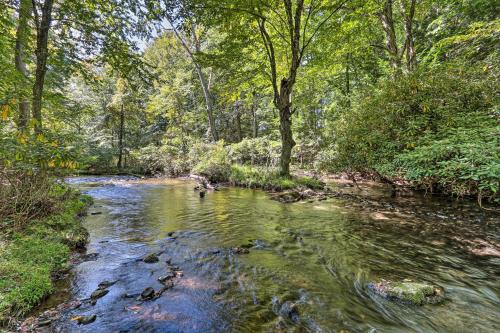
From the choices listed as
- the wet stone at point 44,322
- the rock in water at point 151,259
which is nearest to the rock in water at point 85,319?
the wet stone at point 44,322

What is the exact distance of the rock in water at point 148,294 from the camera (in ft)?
11.8

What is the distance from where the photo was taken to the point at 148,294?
363 centimetres

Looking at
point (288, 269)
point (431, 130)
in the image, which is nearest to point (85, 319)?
point (288, 269)

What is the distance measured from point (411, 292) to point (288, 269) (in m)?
1.82

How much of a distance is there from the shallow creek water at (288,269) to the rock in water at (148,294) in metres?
0.10

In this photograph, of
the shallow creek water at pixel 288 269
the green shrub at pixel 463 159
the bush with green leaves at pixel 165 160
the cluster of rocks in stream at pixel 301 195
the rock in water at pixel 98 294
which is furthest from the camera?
the bush with green leaves at pixel 165 160

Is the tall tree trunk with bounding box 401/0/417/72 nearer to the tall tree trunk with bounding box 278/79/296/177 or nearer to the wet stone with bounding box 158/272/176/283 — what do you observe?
the tall tree trunk with bounding box 278/79/296/177

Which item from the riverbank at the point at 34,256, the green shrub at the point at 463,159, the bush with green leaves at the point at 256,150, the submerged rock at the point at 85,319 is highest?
the bush with green leaves at the point at 256,150

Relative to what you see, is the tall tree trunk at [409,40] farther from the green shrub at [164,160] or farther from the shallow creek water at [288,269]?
the green shrub at [164,160]

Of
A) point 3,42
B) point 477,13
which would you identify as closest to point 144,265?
point 3,42

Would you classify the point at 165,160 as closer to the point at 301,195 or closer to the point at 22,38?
the point at 22,38

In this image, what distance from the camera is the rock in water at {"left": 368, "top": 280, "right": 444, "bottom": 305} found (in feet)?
11.8

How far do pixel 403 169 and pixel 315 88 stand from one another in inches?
633

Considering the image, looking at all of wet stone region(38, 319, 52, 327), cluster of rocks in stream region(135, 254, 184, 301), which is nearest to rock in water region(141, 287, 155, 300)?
cluster of rocks in stream region(135, 254, 184, 301)
